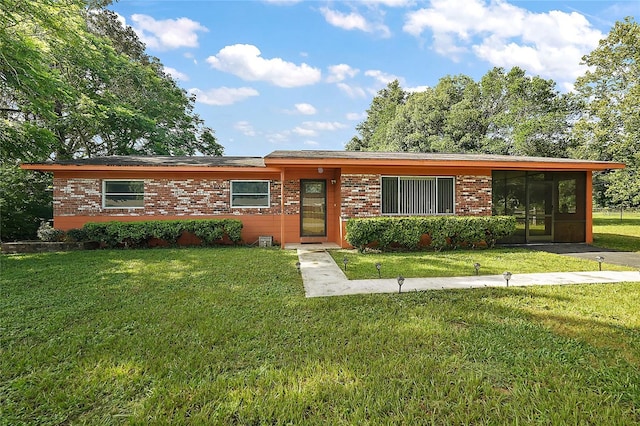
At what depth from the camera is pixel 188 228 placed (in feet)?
31.9

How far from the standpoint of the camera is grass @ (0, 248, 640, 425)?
2.12m

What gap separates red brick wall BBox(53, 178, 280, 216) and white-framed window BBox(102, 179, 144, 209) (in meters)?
0.14

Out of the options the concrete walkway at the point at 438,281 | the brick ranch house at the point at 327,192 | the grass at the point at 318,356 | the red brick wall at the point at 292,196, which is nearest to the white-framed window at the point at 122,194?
the brick ranch house at the point at 327,192

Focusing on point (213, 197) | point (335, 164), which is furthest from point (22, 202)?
point (335, 164)

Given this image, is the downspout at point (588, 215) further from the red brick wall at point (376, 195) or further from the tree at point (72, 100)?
the tree at point (72, 100)

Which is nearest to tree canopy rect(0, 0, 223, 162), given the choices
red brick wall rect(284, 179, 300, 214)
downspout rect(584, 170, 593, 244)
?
red brick wall rect(284, 179, 300, 214)

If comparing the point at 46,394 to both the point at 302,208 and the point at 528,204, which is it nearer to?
the point at 302,208

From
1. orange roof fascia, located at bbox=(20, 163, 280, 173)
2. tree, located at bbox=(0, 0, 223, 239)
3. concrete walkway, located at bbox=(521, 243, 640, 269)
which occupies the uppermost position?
tree, located at bbox=(0, 0, 223, 239)

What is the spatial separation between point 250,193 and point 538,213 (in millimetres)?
9796

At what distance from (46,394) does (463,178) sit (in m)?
10.5

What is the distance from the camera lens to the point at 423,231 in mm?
8812

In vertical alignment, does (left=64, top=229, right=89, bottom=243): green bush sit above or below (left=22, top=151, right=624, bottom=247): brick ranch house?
below

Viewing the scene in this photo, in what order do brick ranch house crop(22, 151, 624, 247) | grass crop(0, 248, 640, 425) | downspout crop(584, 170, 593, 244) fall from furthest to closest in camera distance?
downspout crop(584, 170, 593, 244), brick ranch house crop(22, 151, 624, 247), grass crop(0, 248, 640, 425)

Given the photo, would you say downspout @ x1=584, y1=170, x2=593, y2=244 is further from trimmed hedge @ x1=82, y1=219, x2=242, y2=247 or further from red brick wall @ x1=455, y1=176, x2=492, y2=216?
trimmed hedge @ x1=82, y1=219, x2=242, y2=247
